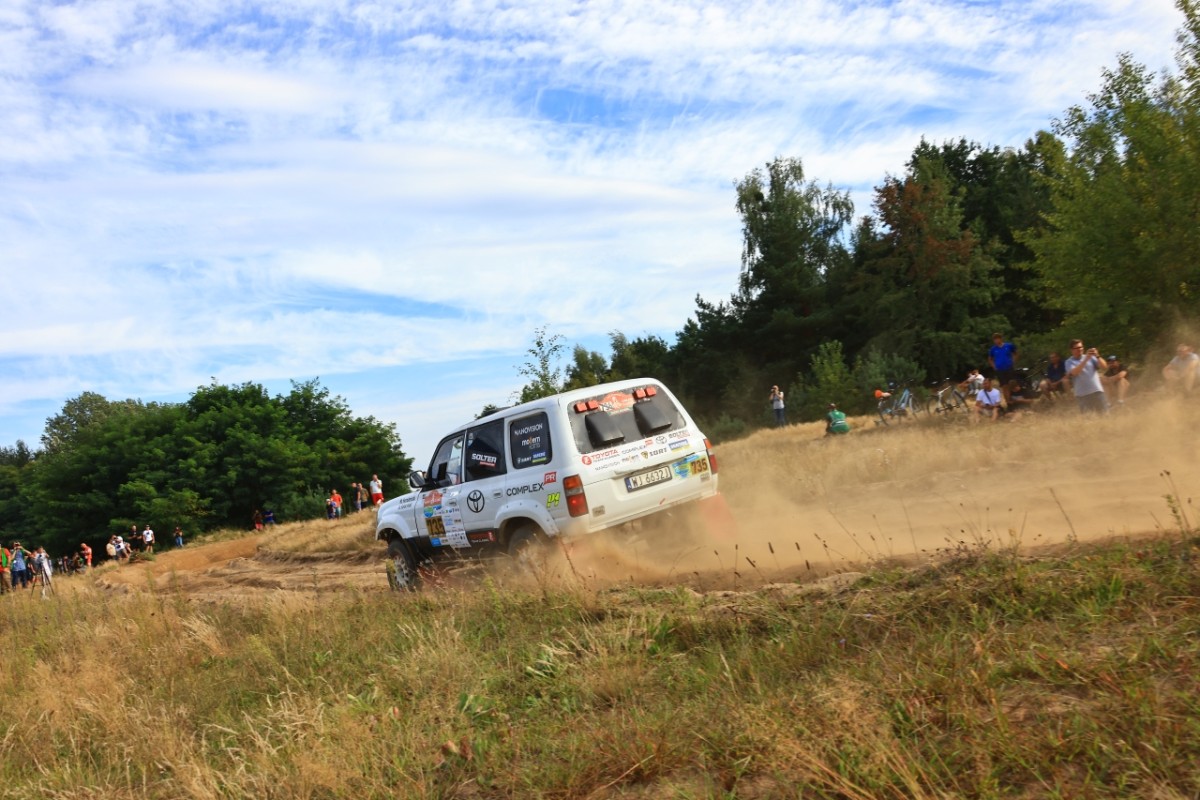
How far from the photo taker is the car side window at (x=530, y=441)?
28.7ft

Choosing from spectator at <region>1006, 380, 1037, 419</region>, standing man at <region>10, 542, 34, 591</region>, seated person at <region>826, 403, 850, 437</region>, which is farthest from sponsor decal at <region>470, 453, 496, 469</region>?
standing man at <region>10, 542, 34, 591</region>

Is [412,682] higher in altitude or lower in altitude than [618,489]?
lower

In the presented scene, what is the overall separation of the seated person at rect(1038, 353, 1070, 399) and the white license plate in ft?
32.8

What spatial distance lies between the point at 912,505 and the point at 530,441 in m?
4.86

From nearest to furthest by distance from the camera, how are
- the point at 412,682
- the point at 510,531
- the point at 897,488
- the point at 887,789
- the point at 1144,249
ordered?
the point at 887,789 → the point at 412,682 → the point at 510,531 → the point at 897,488 → the point at 1144,249

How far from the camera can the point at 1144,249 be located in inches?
696

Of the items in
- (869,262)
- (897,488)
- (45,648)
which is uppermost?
(869,262)

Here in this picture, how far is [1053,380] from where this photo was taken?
1552cm

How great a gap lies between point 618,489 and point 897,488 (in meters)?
4.99

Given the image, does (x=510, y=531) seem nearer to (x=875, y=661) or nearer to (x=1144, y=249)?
(x=875, y=661)

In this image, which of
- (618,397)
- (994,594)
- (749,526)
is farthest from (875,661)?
(749,526)

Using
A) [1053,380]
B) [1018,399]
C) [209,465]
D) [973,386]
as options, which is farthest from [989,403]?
[209,465]

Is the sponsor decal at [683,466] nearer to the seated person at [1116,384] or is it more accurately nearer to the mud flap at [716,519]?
the mud flap at [716,519]

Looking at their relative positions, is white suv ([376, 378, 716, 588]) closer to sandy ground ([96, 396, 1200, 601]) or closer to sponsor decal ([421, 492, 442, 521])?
sponsor decal ([421, 492, 442, 521])
